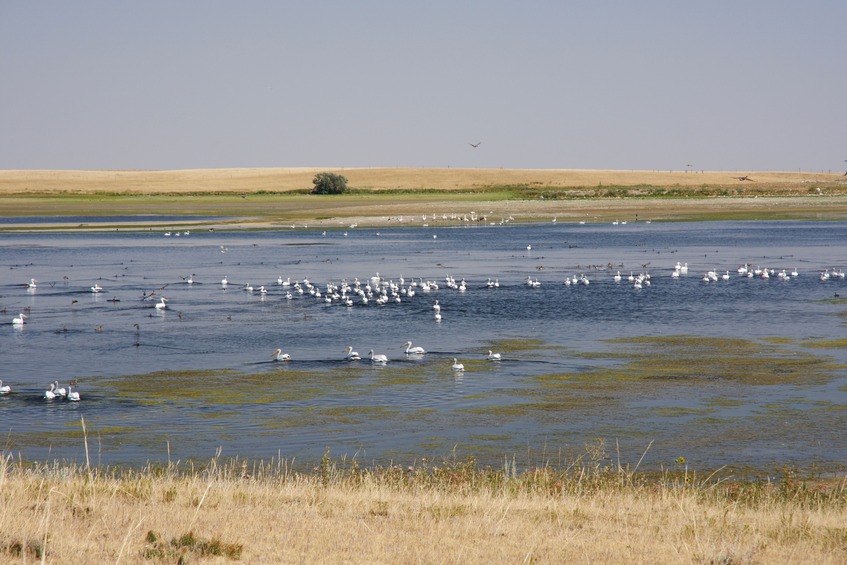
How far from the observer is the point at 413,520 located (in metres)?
10.0

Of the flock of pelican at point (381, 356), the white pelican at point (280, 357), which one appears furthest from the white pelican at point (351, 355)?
the white pelican at point (280, 357)

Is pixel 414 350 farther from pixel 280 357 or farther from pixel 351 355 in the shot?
pixel 280 357

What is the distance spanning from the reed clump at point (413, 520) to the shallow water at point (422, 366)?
2.96 meters

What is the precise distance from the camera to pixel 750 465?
14.3 m

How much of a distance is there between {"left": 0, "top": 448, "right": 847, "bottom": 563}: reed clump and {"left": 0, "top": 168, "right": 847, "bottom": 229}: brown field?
6585 cm

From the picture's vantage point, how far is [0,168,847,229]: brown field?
86750 millimetres

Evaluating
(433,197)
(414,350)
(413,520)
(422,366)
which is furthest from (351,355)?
(433,197)

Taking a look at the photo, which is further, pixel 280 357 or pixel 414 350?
pixel 414 350

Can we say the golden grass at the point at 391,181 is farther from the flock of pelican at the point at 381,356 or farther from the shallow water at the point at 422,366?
the flock of pelican at the point at 381,356

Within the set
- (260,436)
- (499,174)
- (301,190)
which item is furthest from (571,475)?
(499,174)

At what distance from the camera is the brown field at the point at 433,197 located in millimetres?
86750

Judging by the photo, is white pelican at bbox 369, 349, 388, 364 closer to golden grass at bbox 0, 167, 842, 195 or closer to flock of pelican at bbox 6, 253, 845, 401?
flock of pelican at bbox 6, 253, 845, 401

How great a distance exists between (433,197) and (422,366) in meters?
91.0

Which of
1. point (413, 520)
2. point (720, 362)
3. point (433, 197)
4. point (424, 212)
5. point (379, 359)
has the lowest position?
point (720, 362)
